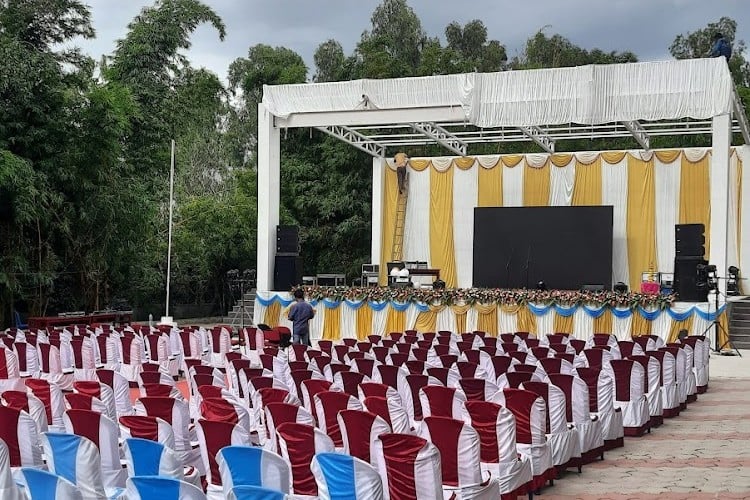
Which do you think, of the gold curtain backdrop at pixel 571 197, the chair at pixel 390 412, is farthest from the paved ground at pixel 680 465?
the gold curtain backdrop at pixel 571 197

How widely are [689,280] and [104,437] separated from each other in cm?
1414

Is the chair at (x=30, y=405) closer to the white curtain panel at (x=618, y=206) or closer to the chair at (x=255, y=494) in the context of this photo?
the chair at (x=255, y=494)

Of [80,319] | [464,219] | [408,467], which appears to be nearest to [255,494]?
[408,467]

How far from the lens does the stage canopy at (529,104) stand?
705 inches

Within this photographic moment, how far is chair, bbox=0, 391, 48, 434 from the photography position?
266 inches

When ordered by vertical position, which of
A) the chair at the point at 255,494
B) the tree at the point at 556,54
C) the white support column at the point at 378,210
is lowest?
the chair at the point at 255,494

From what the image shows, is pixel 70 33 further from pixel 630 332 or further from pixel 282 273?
pixel 630 332

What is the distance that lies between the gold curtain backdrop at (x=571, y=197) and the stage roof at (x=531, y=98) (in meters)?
1.41

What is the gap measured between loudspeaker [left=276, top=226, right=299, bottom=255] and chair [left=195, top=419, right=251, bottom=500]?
15.5m

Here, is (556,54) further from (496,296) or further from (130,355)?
(130,355)

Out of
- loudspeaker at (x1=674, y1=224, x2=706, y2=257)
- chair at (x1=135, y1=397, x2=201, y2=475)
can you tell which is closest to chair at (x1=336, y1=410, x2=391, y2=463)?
chair at (x1=135, y1=397, x2=201, y2=475)

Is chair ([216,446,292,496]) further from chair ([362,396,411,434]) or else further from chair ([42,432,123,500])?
chair ([362,396,411,434])


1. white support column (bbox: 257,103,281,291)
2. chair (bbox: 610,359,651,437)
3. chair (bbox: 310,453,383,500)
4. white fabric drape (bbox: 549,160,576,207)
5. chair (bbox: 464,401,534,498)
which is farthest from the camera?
white fabric drape (bbox: 549,160,576,207)

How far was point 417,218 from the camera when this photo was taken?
2591 centimetres
